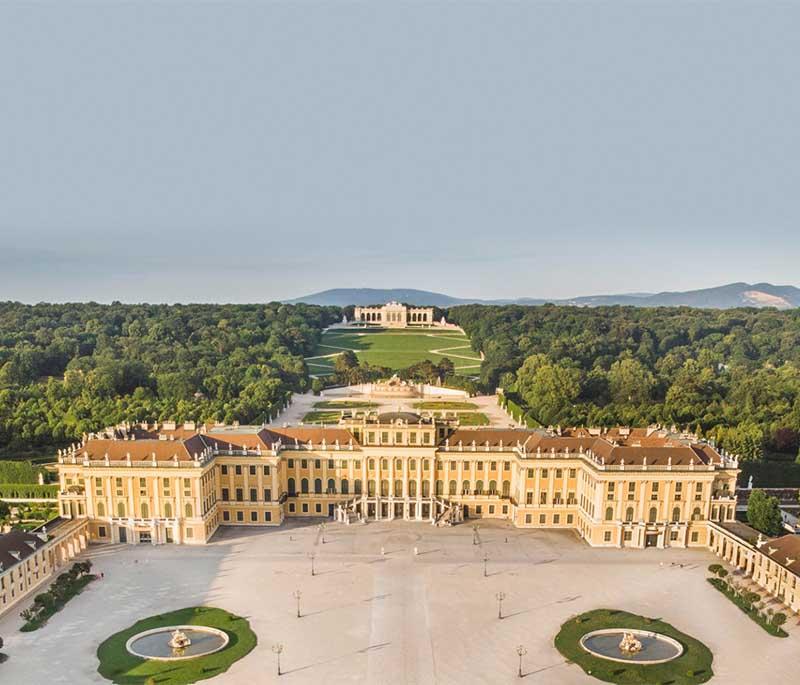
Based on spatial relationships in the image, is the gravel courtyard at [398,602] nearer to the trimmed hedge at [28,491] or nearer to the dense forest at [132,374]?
the trimmed hedge at [28,491]

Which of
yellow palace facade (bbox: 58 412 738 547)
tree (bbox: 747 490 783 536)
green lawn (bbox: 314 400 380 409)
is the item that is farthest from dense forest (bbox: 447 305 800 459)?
green lawn (bbox: 314 400 380 409)

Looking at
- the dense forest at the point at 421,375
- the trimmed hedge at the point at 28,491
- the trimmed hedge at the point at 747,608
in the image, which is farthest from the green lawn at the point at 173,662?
the dense forest at the point at 421,375

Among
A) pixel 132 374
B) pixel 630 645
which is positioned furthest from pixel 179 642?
pixel 132 374

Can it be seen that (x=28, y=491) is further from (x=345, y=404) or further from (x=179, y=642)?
(x=345, y=404)

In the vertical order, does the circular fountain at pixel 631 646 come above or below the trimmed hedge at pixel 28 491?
below

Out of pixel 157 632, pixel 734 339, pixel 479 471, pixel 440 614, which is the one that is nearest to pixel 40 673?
pixel 157 632

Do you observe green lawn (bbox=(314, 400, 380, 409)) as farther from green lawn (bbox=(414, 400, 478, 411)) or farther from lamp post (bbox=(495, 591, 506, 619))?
lamp post (bbox=(495, 591, 506, 619))
